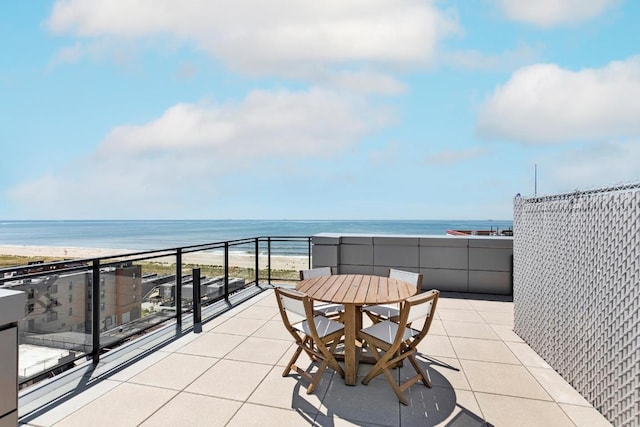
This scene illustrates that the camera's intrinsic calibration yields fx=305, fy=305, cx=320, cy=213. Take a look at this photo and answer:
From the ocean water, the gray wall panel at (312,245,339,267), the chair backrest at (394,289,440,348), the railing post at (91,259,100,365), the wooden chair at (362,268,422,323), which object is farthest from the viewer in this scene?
the ocean water

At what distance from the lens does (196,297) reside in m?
4.02

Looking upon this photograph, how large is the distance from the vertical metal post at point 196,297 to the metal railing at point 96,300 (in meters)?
0.01

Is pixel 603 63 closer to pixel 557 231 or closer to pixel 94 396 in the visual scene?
pixel 557 231

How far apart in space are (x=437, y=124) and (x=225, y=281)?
40.9ft

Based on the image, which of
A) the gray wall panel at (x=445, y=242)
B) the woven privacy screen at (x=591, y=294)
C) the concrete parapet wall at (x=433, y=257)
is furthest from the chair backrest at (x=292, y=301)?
the gray wall panel at (x=445, y=242)

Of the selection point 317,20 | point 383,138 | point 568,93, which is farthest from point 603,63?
point 383,138

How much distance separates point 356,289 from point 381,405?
3.19 ft

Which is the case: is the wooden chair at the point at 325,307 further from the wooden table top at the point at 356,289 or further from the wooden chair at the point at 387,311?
the wooden chair at the point at 387,311

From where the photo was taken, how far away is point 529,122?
540 inches

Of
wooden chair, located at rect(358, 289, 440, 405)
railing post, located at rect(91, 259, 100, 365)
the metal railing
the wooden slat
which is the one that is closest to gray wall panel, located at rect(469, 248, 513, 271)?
the wooden slat

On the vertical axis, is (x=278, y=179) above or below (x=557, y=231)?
above

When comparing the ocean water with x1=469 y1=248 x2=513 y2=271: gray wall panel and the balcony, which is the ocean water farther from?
the balcony

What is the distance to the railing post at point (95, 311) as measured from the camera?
9.52 feet

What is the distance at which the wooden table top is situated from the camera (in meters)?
2.57
